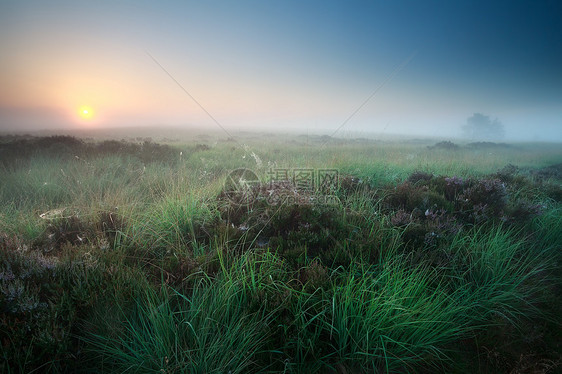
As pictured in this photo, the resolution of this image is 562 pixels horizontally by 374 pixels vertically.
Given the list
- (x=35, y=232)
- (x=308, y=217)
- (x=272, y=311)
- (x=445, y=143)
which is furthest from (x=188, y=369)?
(x=445, y=143)

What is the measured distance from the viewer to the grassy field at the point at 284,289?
1723 millimetres

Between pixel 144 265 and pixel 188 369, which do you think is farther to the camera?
pixel 144 265

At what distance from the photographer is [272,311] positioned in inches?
75.2

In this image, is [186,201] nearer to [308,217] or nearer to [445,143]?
[308,217]

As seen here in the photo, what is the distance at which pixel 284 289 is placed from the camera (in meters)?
2.24

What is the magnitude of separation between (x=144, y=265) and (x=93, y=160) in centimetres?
820

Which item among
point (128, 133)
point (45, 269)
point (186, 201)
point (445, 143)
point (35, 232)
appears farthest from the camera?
point (445, 143)

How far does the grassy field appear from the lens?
5.65 feet
